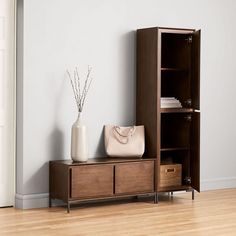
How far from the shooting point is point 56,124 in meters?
4.98

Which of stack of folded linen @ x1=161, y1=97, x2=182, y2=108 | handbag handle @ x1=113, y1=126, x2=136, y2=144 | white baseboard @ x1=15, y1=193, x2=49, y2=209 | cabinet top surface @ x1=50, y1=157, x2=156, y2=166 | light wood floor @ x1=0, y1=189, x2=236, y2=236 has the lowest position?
light wood floor @ x1=0, y1=189, x2=236, y2=236

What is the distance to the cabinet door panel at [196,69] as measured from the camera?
5238 millimetres

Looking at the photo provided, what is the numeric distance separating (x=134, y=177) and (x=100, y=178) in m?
0.33

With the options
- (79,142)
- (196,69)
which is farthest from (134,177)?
(196,69)

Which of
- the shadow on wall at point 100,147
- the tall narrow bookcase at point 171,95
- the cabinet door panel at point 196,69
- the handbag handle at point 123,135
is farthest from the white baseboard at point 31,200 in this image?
the cabinet door panel at point 196,69

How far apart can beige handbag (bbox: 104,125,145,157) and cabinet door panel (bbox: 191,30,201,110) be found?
1.91 ft

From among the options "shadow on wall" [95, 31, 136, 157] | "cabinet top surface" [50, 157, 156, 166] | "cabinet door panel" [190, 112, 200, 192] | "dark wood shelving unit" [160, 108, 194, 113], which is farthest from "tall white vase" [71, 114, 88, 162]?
"cabinet door panel" [190, 112, 200, 192]

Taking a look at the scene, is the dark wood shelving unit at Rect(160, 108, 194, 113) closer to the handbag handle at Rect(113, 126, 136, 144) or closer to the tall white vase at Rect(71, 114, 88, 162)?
the handbag handle at Rect(113, 126, 136, 144)

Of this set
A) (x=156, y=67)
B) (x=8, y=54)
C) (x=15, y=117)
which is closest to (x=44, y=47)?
(x=8, y=54)

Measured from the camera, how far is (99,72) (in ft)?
17.1

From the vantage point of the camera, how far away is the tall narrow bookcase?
5.16 m

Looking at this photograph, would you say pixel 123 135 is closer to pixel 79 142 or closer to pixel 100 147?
pixel 100 147

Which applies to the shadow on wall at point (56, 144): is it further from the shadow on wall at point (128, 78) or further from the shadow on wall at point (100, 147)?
the shadow on wall at point (128, 78)

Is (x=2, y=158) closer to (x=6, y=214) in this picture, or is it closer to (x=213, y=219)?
(x=6, y=214)
